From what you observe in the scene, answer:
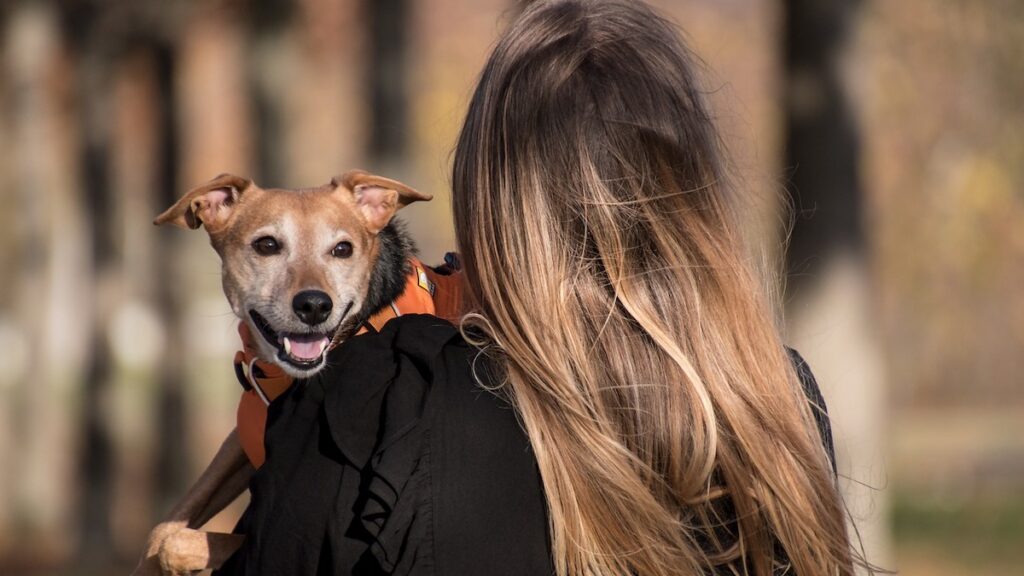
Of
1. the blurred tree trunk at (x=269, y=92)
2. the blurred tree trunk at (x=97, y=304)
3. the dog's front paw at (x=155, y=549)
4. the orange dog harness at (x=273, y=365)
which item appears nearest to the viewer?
the orange dog harness at (x=273, y=365)

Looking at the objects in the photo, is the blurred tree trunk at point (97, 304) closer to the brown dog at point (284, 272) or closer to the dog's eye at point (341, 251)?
the brown dog at point (284, 272)

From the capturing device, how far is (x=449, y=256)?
323 cm

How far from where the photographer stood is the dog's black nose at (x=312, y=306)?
328 centimetres

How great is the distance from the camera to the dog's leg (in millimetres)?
A: 3207

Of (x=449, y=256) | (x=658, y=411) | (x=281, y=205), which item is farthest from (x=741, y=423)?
(x=281, y=205)

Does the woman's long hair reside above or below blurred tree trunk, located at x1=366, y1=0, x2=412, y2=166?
below

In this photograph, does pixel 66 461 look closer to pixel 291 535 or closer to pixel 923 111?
pixel 923 111

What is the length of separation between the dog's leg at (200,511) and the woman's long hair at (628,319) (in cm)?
100

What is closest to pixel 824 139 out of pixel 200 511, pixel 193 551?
pixel 200 511

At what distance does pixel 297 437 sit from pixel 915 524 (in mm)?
9975

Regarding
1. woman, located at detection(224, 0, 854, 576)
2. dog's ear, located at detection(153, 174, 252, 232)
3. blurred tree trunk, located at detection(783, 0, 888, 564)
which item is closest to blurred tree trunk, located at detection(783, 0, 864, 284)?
blurred tree trunk, located at detection(783, 0, 888, 564)

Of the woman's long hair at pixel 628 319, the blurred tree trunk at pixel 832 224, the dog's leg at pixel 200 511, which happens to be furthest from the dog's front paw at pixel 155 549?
the blurred tree trunk at pixel 832 224

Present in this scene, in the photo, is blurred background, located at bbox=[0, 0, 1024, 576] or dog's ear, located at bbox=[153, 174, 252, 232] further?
blurred background, located at bbox=[0, 0, 1024, 576]

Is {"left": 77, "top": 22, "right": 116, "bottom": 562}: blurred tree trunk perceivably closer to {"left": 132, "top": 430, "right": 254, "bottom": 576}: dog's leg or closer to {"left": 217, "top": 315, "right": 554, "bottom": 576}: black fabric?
{"left": 132, "top": 430, "right": 254, "bottom": 576}: dog's leg
